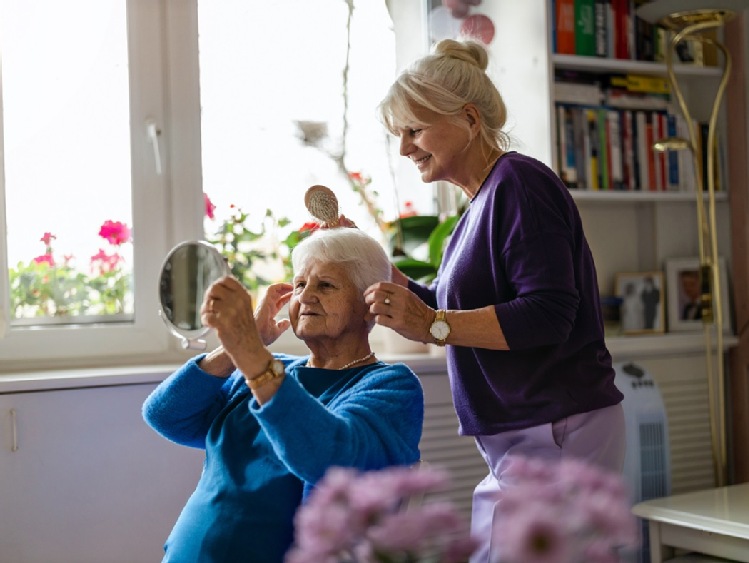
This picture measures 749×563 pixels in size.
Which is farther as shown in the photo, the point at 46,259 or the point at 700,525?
the point at 46,259

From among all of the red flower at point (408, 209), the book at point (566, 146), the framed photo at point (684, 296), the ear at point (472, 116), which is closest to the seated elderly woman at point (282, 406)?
the ear at point (472, 116)

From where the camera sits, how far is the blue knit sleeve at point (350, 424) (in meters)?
1.37

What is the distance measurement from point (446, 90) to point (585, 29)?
4.59 ft

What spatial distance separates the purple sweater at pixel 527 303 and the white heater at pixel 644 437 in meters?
1.00

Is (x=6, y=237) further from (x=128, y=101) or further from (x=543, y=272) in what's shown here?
(x=543, y=272)

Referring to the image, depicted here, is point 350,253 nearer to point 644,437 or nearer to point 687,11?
point 644,437

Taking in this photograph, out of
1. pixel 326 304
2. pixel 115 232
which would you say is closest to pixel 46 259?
pixel 115 232

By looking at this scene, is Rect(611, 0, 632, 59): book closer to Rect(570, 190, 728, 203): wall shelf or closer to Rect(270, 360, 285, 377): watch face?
Rect(570, 190, 728, 203): wall shelf

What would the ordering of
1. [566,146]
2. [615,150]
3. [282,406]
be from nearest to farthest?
[282,406] → [566,146] → [615,150]

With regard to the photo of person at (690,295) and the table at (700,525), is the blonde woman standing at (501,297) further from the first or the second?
the photo of person at (690,295)

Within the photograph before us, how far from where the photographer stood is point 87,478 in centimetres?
228

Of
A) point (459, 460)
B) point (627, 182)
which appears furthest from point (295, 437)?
point (627, 182)

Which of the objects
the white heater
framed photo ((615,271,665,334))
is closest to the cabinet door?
the white heater

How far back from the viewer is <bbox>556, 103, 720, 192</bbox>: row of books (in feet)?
9.82
